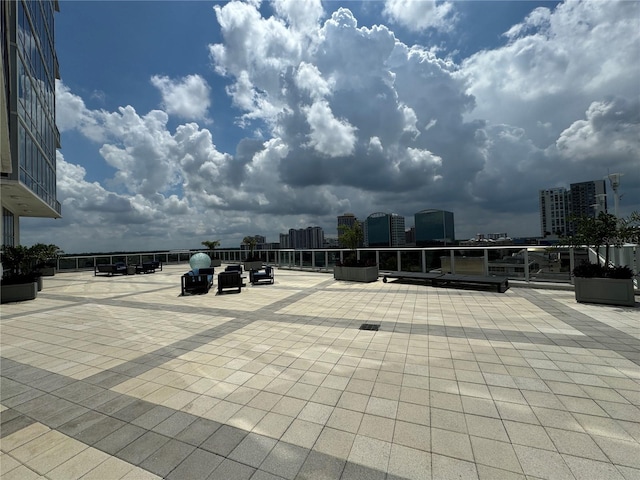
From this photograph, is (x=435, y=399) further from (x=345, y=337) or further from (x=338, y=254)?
(x=338, y=254)

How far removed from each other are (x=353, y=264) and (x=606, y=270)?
8.68 metres

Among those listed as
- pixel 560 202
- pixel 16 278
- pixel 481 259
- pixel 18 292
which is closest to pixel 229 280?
pixel 18 292

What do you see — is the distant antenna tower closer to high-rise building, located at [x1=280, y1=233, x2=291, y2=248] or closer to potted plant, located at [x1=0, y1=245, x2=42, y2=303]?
potted plant, located at [x1=0, y1=245, x2=42, y2=303]

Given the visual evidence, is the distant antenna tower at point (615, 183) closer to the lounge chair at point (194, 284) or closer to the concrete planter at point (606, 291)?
the concrete planter at point (606, 291)

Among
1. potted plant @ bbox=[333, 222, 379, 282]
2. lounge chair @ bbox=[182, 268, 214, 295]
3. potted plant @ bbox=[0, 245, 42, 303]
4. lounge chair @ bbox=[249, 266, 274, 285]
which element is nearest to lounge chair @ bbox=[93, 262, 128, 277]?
potted plant @ bbox=[0, 245, 42, 303]

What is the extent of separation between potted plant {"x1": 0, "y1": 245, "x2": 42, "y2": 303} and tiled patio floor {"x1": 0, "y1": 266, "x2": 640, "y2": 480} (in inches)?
188

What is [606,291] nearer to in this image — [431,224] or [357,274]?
[357,274]

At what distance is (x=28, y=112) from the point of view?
1688 centimetres

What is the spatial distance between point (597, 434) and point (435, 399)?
1.39 metres

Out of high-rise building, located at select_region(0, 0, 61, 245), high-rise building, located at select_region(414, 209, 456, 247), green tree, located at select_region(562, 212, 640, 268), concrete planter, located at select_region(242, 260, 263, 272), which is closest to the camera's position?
green tree, located at select_region(562, 212, 640, 268)

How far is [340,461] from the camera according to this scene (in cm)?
233

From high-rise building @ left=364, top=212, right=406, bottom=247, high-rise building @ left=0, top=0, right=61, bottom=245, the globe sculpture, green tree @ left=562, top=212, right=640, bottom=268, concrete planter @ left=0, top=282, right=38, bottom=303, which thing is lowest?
concrete planter @ left=0, top=282, right=38, bottom=303

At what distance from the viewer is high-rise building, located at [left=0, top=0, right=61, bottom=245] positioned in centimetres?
1459

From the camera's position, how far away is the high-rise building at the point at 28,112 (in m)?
14.6
